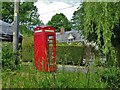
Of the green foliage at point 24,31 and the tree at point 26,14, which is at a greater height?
the tree at point 26,14

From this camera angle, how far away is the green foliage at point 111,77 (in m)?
5.70

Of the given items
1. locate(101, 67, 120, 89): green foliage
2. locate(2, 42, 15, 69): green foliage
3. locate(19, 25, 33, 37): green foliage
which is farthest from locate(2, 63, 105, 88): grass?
locate(19, 25, 33, 37): green foliage

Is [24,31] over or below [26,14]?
below

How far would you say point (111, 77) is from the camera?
5.86 m

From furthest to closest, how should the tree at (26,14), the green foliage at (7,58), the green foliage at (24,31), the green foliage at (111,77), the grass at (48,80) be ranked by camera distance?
the tree at (26,14), the green foliage at (24,31), the green foliage at (7,58), the green foliage at (111,77), the grass at (48,80)

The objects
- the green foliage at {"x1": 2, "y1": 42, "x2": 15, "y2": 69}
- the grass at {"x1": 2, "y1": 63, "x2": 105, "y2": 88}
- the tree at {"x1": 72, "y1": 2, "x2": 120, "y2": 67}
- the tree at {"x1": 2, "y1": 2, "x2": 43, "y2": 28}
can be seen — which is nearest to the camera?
the grass at {"x1": 2, "y1": 63, "x2": 105, "y2": 88}

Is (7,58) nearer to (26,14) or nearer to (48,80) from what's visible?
(48,80)

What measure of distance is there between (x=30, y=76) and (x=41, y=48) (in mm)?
4509

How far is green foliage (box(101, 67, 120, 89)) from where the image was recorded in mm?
5695

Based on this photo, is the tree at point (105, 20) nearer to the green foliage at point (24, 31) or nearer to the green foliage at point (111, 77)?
the green foliage at point (111, 77)

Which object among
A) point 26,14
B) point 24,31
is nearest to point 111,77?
point 24,31

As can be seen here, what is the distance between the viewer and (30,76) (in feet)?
15.9

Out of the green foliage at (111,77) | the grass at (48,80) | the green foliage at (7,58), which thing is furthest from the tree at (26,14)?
the grass at (48,80)

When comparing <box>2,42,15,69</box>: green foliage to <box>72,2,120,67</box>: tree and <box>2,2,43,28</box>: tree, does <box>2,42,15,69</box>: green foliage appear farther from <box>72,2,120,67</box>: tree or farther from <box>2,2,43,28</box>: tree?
<box>2,2,43,28</box>: tree
